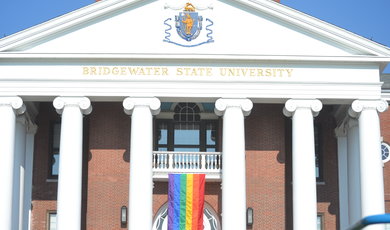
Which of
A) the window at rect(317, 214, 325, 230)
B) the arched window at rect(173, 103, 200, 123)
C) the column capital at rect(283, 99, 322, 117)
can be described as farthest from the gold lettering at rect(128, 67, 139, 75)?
the window at rect(317, 214, 325, 230)

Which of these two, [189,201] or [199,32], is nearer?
[199,32]

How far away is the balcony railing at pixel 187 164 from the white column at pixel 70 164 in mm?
4457

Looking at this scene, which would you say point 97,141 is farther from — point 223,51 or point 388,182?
point 388,182

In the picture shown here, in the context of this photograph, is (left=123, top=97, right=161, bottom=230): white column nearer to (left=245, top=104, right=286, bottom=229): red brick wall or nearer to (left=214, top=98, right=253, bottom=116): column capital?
(left=214, top=98, right=253, bottom=116): column capital

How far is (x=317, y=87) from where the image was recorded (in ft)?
96.7

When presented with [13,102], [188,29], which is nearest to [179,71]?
[188,29]

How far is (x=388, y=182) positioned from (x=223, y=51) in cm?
1205

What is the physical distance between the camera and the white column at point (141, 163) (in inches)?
1107

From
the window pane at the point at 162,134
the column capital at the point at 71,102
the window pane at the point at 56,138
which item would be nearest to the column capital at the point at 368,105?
the window pane at the point at 162,134

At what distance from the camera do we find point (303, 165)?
94.1 feet

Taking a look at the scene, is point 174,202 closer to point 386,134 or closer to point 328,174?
point 328,174

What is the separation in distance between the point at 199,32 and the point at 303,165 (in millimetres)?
6910

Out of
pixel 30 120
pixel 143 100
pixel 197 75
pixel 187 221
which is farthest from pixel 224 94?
pixel 30 120

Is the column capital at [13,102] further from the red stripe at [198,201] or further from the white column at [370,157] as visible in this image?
the white column at [370,157]
